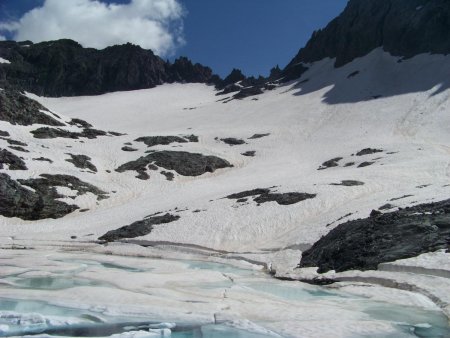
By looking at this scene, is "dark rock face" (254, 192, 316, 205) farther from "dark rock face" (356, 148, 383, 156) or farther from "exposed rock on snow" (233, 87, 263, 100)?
"exposed rock on snow" (233, 87, 263, 100)

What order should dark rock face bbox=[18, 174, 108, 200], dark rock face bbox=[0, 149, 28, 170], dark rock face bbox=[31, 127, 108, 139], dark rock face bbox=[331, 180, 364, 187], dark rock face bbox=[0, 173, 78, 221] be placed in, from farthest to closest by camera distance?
dark rock face bbox=[31, 127, 108, 139], dark rock face bbox=[0, 149, 28, 170], dark rock face bbox=[18, 174, 108, 200], dark rock face bbox=[0, 173, 78, 221], dark rock face bbox=[331, 180, 364, 187]

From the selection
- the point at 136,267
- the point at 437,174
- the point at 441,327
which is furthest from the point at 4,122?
the point at 441,327

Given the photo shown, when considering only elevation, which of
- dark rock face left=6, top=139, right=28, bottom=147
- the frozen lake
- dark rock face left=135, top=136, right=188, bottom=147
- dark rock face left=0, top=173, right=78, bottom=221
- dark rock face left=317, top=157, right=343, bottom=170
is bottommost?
the frozen lake

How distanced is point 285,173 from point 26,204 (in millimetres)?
37990

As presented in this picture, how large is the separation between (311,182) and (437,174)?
14757mm

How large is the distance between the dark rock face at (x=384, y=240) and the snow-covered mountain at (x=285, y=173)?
0.37 ft

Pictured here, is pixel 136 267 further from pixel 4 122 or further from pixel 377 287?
pixel 4 122

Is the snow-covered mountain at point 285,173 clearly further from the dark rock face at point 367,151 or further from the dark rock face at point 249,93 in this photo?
the dark rock face at point 249,93

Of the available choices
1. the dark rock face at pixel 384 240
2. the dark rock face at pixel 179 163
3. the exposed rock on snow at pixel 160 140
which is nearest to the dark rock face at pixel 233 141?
the exposed rock on snow at pixel 160 140

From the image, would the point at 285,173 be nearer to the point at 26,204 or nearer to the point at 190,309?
the point at 26,204

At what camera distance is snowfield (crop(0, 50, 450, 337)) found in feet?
93.2

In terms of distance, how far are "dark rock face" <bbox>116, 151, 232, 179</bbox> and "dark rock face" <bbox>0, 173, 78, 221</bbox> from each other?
18031 millimetres

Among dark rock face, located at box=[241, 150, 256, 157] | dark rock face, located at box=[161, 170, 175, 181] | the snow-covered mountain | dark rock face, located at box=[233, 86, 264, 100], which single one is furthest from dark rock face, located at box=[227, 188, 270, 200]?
dark rock face, located at box=[233, 86, 264, 100]

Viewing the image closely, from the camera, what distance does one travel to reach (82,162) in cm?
7244
